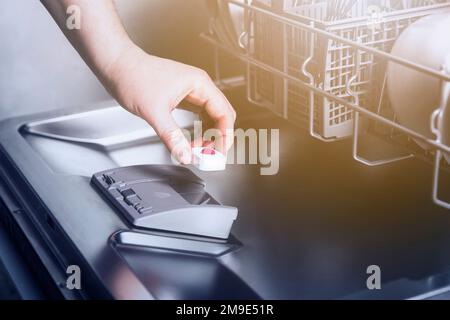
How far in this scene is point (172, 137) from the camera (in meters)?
0.78

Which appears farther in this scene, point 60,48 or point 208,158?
point 60,48

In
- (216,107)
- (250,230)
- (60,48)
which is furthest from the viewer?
(60,48)

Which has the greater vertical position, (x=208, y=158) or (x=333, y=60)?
(x=333, y=60)

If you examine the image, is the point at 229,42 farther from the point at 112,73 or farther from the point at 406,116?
the point at 406,116

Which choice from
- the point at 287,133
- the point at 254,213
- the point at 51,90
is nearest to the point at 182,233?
the point at 254,213

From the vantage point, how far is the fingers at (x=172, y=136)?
765mm

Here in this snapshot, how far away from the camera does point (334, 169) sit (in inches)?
34.7

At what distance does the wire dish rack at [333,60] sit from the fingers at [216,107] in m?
0.06

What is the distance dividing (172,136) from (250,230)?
14cm

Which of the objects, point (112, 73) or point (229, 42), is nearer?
point (112, 73)

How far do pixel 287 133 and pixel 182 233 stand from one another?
1.13 ft

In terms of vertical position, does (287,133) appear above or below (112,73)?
below

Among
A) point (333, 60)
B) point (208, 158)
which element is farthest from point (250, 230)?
point (333, 60)

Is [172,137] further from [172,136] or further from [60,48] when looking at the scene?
[60,48]
